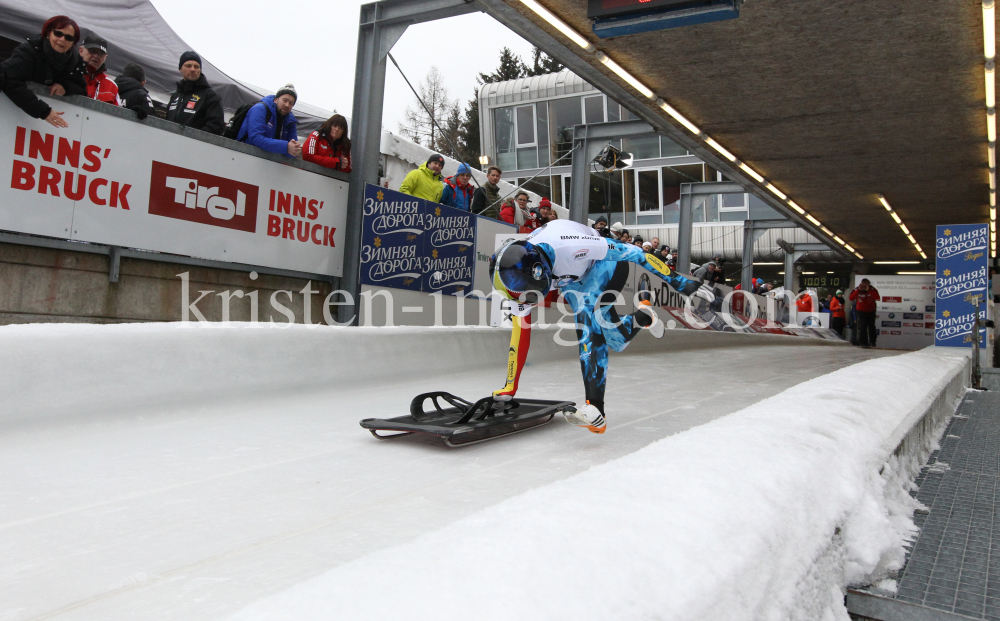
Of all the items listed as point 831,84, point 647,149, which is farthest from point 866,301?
point 647,149

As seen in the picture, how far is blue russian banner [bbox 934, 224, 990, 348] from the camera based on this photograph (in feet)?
35.3

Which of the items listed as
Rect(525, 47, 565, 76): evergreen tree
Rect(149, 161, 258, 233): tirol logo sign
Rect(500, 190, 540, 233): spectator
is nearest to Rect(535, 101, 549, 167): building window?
Rect(525, 47, 565, 76): evergreen tree

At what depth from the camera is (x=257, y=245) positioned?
18.4 feet

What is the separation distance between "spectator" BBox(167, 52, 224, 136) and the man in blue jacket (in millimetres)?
237

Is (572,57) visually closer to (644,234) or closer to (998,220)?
(998,220)

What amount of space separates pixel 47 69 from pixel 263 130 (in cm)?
168

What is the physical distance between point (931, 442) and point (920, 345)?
57.9 feet

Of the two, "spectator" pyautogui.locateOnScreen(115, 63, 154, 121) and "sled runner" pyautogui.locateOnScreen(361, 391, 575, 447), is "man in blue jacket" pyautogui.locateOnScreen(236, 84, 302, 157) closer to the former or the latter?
"spectator" pyautogui.locateOnScreen(115, 63, 154, 121)

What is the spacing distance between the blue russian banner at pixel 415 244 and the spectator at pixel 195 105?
1456 millimetres

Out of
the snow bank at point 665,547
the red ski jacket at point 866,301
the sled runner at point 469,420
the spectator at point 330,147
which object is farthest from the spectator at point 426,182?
the red ski jacket at point 866,301

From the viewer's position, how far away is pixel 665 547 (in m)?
0.99

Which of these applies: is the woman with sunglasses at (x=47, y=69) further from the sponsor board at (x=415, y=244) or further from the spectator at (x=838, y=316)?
the spectator at (x=838, y=316)

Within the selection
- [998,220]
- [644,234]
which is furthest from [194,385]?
[644,234]

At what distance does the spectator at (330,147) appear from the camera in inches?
249
